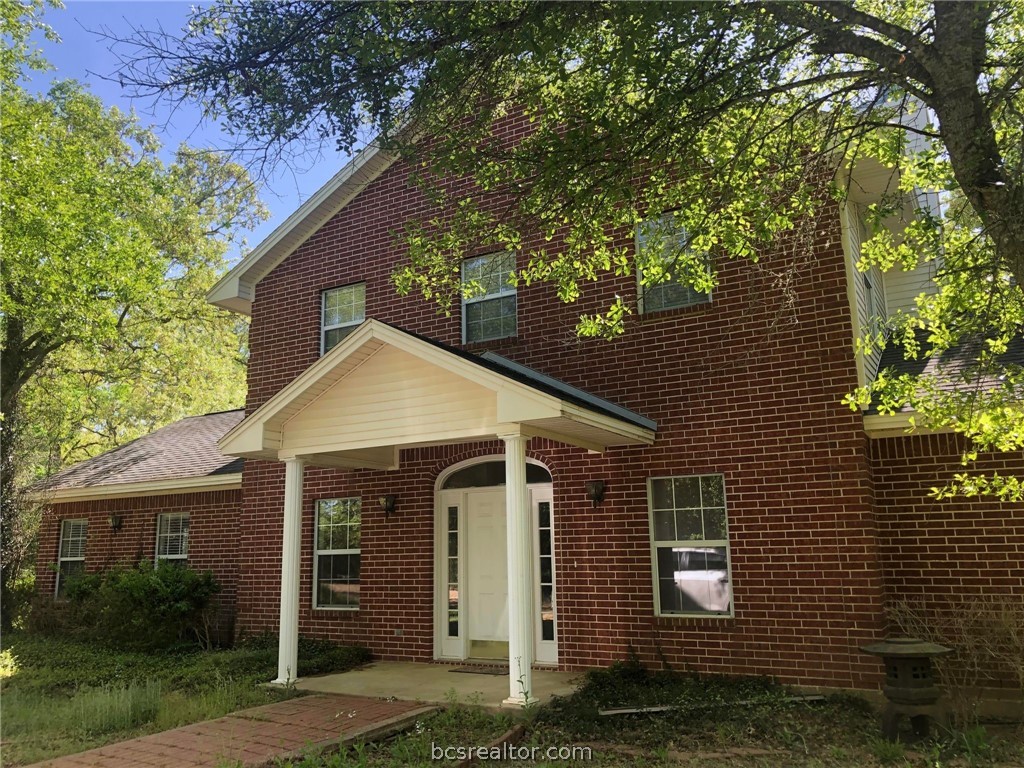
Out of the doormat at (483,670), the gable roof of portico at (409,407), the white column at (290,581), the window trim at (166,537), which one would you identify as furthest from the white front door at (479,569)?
the window trim at (166,537)

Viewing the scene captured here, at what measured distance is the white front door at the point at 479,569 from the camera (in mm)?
9844

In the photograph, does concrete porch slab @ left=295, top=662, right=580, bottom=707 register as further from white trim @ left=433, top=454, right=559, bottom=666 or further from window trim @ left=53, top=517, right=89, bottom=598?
window trim @ left=53, top=517, right=89, bottom=598

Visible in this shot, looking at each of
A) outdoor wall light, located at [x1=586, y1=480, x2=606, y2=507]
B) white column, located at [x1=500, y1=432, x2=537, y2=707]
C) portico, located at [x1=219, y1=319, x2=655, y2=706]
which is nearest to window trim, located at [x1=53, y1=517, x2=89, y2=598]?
portico, located at [x1=219, y1=319, x2=655, y2=706]

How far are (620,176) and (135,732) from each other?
22.8 ft

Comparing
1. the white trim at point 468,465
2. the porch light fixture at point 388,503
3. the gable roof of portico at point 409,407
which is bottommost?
the porch light fixture at point 388,503

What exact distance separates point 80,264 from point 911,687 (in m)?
16.8

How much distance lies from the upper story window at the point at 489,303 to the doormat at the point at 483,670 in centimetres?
450

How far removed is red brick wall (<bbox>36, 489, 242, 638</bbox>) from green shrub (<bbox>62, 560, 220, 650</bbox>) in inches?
16.9

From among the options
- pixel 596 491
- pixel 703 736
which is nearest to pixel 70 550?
pixel 596 491

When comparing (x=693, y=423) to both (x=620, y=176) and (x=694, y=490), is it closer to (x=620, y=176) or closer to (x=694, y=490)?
(x=694, y=490)

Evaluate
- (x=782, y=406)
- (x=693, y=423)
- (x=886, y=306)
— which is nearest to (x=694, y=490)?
(x=693, y=423)

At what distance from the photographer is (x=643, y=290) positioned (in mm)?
9656

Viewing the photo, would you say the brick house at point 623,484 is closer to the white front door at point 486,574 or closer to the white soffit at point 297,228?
the white front door at point 486,574

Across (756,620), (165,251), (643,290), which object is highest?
(165,251)
